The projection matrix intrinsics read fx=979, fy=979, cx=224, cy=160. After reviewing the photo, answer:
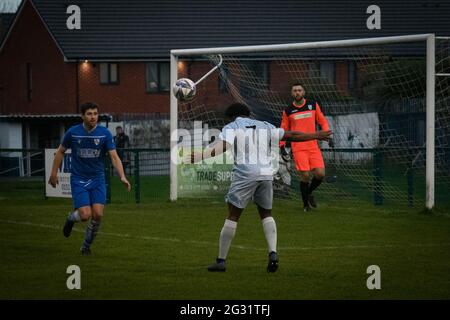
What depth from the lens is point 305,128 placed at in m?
18.3

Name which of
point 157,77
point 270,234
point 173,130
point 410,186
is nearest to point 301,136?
point 270,234

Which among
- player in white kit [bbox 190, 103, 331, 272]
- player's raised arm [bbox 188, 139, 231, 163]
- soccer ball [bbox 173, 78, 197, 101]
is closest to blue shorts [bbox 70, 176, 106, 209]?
player in white kit [bbox 190, 103, 331, 272]

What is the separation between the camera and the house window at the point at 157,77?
156 ft

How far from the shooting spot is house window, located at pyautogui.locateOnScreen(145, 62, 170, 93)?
4747cm

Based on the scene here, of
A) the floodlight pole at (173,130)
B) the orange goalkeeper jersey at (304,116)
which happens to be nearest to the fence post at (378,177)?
the orange goalkeeper jersey at (304,116)

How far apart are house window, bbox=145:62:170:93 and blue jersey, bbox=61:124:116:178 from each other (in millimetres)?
34488

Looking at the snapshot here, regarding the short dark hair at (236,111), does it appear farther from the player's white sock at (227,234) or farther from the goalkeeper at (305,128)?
the goalkeeper at (305,128)

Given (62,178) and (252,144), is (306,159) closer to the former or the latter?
(62,178)

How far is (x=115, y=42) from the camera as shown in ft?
157

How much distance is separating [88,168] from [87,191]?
31cm

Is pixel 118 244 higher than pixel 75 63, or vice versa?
pixel 75 63
